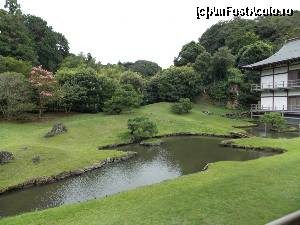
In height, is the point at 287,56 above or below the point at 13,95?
above

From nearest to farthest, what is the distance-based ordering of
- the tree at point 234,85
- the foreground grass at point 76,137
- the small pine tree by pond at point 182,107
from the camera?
the foreground grass at point 76,137
the small pine tree by pond at point 182,107
the tree at point 234,85

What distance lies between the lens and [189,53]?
194 feet

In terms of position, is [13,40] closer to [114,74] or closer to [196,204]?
[114,74]

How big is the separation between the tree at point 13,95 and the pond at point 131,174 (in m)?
13.3

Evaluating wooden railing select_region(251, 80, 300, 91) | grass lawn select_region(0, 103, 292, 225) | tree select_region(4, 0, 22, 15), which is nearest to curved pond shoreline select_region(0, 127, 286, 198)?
grass lawn select_region(0, 103, 292, 225)

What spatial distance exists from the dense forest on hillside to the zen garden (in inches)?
6.8

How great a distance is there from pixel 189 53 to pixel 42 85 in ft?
104

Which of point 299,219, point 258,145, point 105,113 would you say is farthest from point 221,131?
point 299,219

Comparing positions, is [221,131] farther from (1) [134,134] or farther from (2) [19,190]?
(2) [19,190]

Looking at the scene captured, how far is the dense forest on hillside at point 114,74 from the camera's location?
35.3 meters

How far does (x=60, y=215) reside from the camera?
1027 centimetres

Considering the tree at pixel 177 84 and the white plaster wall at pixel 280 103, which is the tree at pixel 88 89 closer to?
the tree at pixel 177 84

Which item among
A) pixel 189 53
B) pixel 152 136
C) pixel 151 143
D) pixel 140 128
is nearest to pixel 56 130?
pixel 140 128

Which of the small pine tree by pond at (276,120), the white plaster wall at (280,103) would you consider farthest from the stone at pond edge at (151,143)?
the white plaster wall at (280,103)
